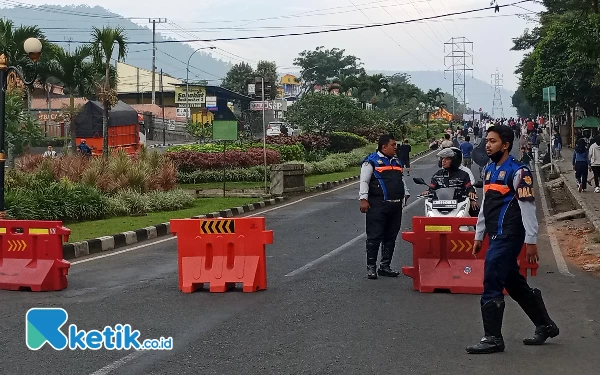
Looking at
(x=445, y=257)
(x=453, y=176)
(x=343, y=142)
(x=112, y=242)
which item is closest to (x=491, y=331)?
(x=445, y=257)

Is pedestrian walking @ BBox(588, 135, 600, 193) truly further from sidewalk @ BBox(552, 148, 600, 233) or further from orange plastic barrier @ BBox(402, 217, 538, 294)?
orange plastic barrier @ BBox(402, 217, 538, 294)

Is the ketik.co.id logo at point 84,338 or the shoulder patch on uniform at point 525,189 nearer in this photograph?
the shoulder patch on uniform at point 525,189

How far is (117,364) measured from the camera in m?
6.93

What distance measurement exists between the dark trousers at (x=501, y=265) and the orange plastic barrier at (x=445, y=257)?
9.50 ft

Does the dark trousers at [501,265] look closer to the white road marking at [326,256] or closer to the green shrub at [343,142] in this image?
the white road marking at [326,256]

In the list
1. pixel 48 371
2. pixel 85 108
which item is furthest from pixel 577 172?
pixel 85 108

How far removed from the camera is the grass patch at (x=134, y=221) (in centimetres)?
1709

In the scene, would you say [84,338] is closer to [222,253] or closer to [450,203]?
[222,253]

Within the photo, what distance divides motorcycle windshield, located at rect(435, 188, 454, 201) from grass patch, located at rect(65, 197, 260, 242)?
21.8 feet

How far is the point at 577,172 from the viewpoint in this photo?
84.3ft

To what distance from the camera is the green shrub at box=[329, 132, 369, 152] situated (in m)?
52.2

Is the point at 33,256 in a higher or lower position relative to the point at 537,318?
higher

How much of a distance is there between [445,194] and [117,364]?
7.01 meters

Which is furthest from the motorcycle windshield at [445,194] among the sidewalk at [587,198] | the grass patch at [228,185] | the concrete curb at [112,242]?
the grass patch at [228,185]
